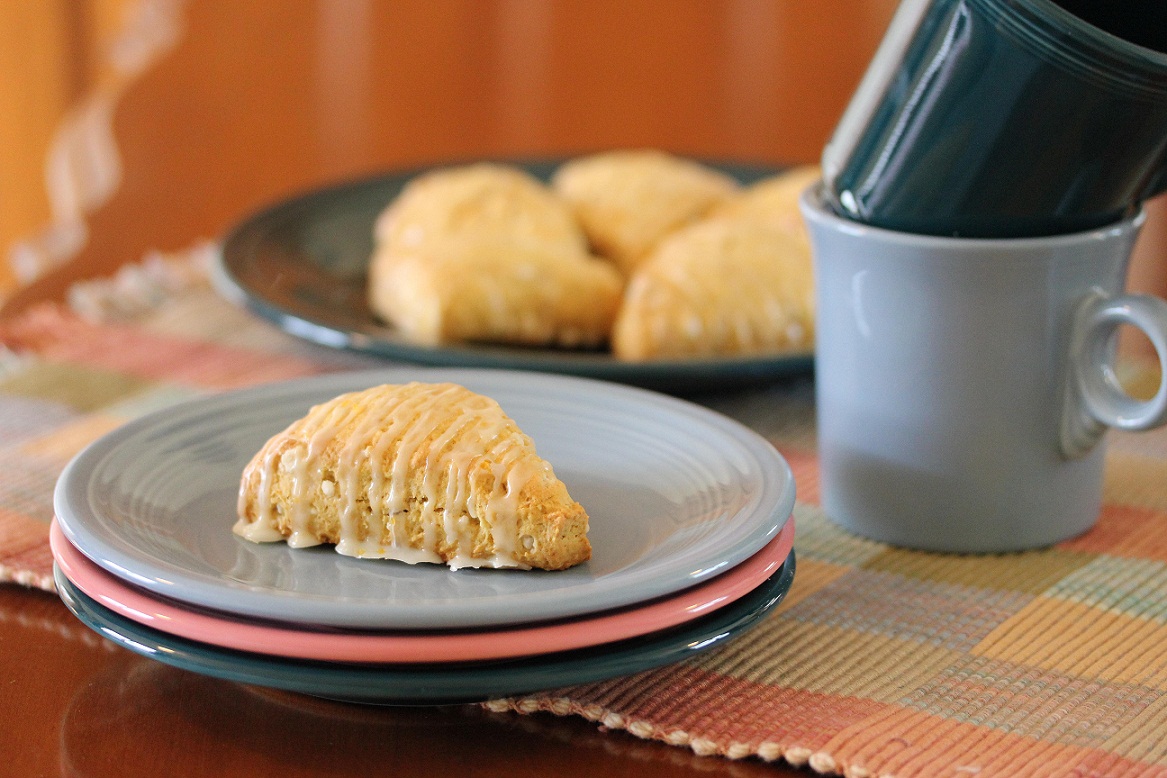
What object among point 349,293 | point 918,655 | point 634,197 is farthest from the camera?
point 634,197

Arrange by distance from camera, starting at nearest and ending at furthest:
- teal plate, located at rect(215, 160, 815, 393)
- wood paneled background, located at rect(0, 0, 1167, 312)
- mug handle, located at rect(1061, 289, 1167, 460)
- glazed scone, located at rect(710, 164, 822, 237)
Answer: mug handle, located at rect(1061, 289, 1167, 460) < teal plate, located at rect(215, 160, 815, 393) < glazed scone, located at rect(710, 164, 822, 237) < wood paneled background, located at rect(0, 0, 1167, 312)

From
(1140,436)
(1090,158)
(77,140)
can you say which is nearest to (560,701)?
(1090,158)

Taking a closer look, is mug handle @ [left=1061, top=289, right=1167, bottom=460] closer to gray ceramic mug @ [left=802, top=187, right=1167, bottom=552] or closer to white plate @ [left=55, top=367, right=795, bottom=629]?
gray ceramic mug @ [left=802, top=187, right=1167, bottom=552]

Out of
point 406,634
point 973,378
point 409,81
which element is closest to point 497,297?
point 973,378

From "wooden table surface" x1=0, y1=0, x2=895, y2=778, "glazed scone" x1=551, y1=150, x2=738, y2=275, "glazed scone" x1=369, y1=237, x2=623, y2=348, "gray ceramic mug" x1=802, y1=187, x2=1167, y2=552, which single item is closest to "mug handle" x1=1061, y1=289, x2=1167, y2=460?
"gray ceramic mug" x1=802, y1=187, x2=1167, y2=552

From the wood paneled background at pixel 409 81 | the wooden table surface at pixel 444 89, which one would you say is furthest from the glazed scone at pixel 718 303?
the wood paneled background at pixel 409 81

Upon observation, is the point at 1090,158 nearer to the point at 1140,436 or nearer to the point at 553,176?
the point at 1140,436

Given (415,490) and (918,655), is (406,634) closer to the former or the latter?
(415,490)
